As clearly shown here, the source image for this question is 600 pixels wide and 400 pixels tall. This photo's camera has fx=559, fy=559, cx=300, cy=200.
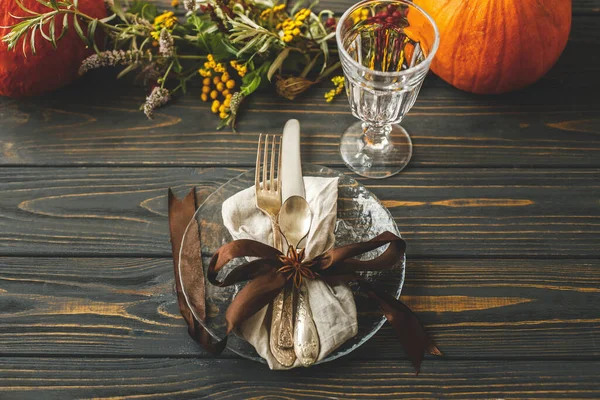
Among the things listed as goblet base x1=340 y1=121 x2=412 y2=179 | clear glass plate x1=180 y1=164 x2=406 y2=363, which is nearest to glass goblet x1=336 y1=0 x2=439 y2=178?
goblet base x1=340 y1=121 x2=412 y2=179

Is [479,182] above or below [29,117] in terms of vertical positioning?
below

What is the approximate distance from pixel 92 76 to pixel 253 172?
0.41 m

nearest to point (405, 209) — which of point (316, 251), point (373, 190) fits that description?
point (373, 190)

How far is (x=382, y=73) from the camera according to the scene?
75 centimetres

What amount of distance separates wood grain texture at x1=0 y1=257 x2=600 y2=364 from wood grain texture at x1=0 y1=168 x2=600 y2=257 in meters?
0.03

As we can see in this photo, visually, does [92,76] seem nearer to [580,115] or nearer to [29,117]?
[29,117]

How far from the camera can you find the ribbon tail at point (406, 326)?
77cm

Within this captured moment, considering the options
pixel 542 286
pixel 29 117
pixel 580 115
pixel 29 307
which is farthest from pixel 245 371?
pixel 580 115

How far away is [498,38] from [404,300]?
44 cm

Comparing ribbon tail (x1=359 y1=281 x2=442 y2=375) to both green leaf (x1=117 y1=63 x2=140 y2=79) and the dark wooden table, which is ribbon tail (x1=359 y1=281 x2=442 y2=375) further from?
green leaf (x1=117 y1=63 x2=140 y2=79)

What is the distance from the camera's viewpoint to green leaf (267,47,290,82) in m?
0.98

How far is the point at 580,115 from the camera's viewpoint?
3.27 ft

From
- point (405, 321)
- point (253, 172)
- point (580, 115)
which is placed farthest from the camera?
point (580, 115)

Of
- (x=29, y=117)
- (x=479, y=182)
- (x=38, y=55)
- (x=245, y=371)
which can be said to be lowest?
(x=245, y=371)
